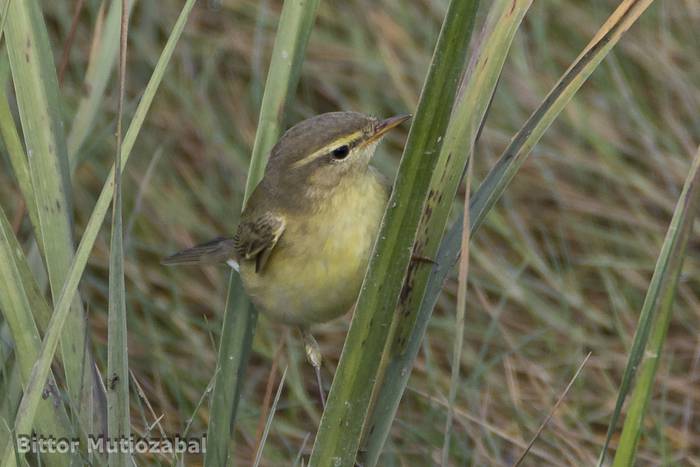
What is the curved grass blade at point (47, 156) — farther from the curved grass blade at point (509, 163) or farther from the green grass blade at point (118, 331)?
the curved grass blade at point (509, 163)

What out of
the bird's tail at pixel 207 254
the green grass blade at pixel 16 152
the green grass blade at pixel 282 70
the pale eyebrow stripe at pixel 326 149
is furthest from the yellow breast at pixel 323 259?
the green grass blade at pixel 16 152

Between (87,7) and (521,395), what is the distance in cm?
252

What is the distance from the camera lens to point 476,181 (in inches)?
181

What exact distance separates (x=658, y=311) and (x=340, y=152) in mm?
1197

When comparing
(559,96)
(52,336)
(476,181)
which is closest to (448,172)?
(559,96)

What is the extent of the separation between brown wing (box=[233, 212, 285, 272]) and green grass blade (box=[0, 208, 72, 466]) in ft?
2.98

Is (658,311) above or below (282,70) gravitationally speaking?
below

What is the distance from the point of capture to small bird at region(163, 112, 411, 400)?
2.92 meters

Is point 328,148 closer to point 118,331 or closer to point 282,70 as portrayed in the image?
point 282,70

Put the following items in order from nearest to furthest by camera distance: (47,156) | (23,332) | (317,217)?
1. (23,332)
2. (47,156)
3. (317,217)

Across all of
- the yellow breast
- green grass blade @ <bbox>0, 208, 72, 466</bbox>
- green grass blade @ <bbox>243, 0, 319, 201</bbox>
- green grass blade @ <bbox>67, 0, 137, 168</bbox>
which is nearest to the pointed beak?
the yellow breast

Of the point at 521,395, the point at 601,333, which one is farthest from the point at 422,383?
the point at 601,333

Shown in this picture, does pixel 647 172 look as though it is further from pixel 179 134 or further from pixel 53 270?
pixel 53 270

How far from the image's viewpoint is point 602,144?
14.9 feet
